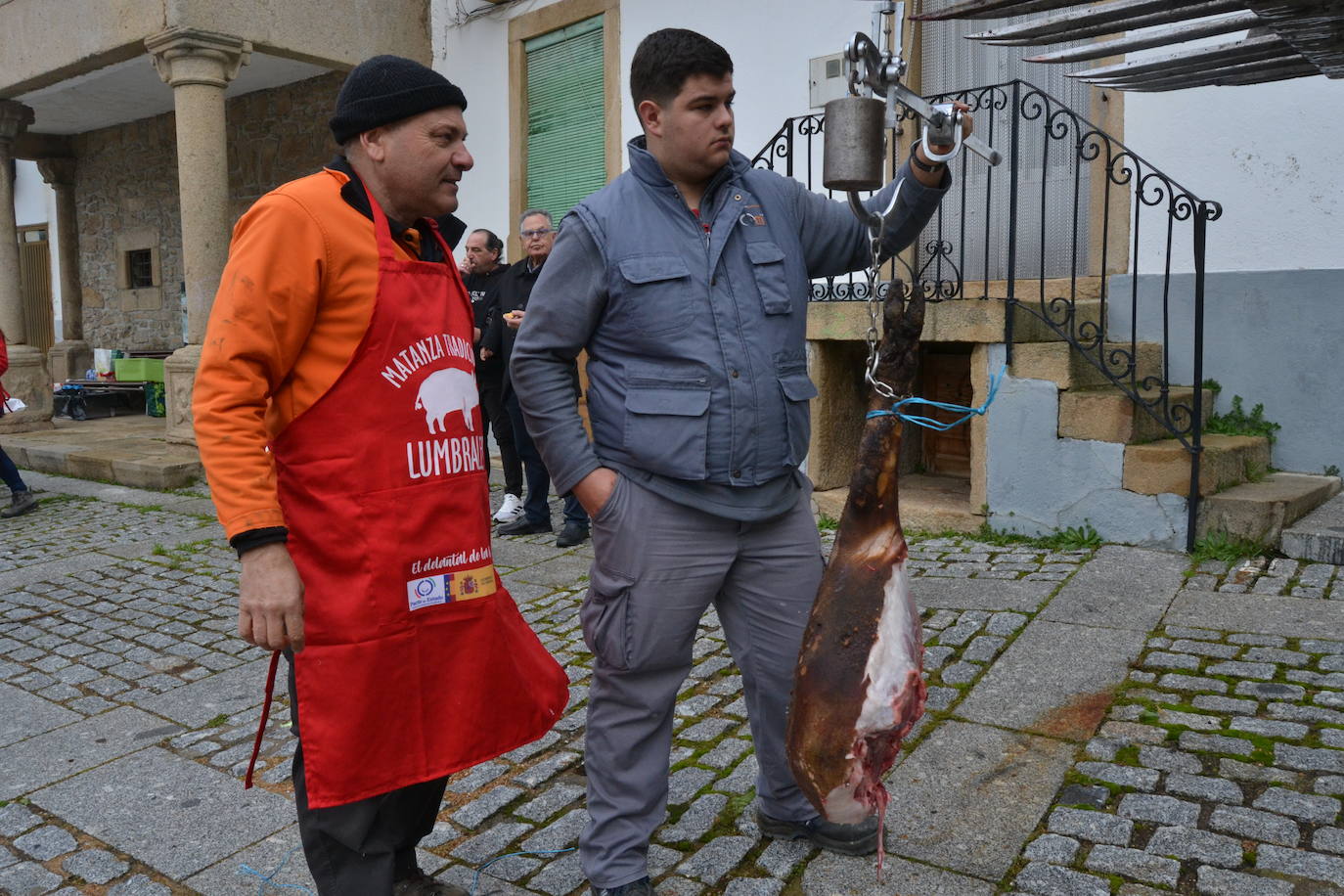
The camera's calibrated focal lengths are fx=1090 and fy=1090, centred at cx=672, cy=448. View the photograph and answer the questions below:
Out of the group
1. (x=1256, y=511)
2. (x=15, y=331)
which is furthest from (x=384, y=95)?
(x=15, y=331)

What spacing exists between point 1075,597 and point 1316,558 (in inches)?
51.8

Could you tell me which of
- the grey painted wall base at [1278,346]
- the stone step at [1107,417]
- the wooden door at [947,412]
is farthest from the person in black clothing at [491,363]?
the grey painted wall base at [1278,346]

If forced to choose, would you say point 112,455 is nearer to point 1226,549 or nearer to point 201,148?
point 201,148

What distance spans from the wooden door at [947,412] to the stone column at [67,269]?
14.4 metres

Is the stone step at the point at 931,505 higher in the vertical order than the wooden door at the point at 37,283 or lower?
lower

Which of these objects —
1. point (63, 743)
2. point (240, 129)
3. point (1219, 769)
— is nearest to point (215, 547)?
point (63, 743)

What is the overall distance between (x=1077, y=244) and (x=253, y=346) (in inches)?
230

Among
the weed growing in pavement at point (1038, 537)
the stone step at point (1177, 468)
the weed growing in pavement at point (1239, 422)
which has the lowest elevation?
the weed growing in pavement at point (1038, 537)

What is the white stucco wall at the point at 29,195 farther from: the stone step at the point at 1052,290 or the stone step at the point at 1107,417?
the stone step at the point at 1107,417

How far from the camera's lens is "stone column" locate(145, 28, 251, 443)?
31.0 ft

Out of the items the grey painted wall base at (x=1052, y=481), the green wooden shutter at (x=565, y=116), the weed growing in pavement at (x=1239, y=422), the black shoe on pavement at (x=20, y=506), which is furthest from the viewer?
the green wooden shutter at (x=565, y=116)

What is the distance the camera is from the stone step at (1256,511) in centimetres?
520

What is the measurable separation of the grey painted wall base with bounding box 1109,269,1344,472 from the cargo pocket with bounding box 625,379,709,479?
441 centimetres

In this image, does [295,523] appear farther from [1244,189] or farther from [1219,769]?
[1244,189]
